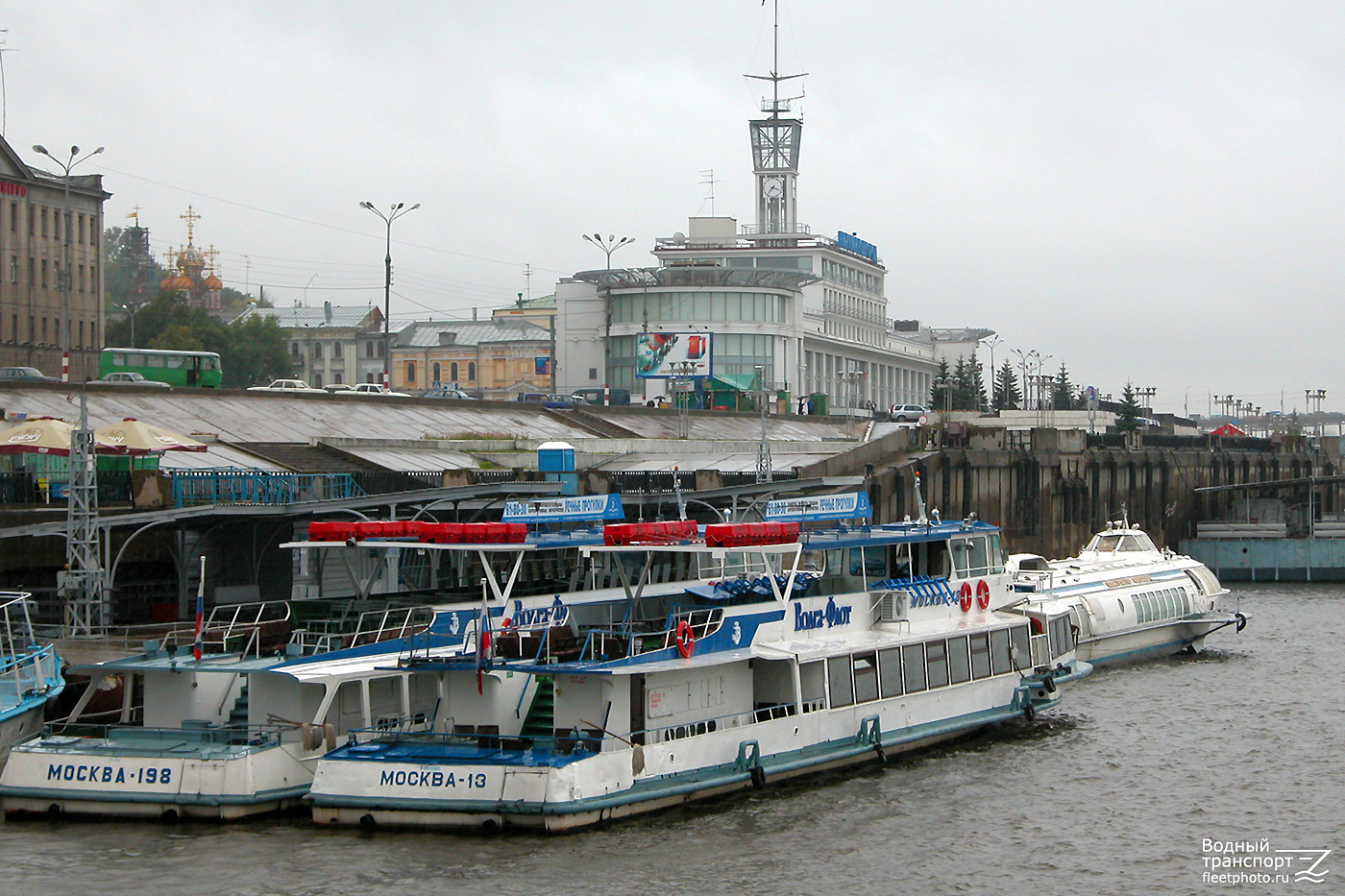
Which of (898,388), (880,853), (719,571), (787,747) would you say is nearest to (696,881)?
(880,853)

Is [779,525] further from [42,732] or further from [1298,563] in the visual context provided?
[1298,563]

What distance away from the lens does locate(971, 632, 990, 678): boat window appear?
3058cm

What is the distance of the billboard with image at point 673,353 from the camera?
95.0m

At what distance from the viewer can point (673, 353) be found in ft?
314

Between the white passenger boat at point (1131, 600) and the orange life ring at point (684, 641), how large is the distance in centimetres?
1678

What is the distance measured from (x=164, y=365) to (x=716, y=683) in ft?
151

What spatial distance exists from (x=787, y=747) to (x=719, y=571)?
5576 mm

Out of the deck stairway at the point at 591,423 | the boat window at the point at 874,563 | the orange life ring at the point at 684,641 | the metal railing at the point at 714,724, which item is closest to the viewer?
the metal railing at the point at 714,724

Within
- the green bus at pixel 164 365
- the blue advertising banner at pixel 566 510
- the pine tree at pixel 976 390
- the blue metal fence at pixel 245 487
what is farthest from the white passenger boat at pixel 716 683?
the pine tree at pixel 976 390

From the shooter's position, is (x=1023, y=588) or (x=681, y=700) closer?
(x=681, y=700)

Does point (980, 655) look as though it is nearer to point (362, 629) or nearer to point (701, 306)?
point (362, 629)

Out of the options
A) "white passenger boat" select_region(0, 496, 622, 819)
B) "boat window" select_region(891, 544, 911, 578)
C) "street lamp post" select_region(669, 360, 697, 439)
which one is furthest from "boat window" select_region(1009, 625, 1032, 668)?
"street lamp post" select_region(669, 360, 697, 439)

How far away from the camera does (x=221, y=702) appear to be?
24922 millimetres

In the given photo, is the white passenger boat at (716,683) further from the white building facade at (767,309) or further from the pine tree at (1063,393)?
the pine tree at (1063,393)
